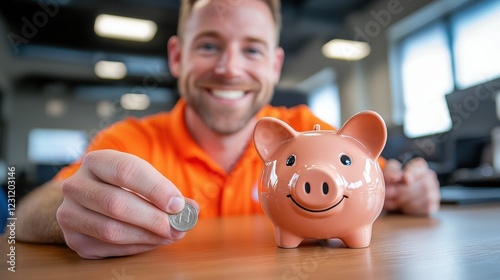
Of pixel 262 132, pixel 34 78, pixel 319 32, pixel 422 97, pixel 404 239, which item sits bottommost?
pixel 404 239

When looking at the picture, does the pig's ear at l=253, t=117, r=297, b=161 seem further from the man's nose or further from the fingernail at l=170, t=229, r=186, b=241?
the man's nose

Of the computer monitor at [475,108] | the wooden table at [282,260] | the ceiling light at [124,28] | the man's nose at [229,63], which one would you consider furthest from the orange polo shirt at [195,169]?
the ceiling light at [124,28]

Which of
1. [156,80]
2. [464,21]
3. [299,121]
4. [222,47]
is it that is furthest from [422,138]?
[156,80]

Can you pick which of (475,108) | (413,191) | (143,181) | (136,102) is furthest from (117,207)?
(136,102)

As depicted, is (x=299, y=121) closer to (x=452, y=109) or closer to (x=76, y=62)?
(x=452, y=109)

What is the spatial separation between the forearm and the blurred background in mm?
2620

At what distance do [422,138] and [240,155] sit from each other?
2.14 m

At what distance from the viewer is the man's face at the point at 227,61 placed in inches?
42.8

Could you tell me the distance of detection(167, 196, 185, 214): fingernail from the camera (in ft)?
1.32

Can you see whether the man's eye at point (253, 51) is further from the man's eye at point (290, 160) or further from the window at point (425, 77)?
the window at point (425, 77)

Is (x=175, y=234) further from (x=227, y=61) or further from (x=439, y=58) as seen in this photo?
(x=439, y=58)

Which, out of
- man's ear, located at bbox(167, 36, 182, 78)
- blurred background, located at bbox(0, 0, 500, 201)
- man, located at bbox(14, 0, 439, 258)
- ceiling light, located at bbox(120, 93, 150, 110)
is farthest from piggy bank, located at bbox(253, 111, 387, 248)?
ceiling light, located at bbox(120, 93, 150, 110)

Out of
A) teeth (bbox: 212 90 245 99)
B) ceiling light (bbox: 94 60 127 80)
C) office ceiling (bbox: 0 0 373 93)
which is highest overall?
office ceiling (bbox: 0 0 373 93)

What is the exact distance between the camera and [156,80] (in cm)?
515
